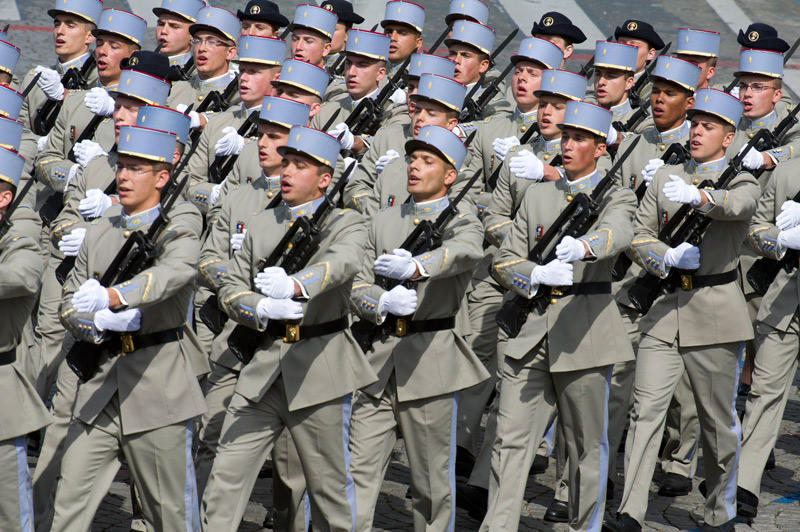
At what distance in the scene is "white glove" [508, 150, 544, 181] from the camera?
722 cm

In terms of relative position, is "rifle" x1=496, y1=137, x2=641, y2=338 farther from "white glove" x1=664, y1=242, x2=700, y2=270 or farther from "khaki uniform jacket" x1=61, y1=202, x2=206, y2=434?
"khaki uniform jacket" x1=61, y1=202, x2=206, y2=434

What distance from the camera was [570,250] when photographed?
6.30 meters

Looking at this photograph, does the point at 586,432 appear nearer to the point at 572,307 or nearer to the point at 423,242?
the point at 572,307

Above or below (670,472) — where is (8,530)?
below

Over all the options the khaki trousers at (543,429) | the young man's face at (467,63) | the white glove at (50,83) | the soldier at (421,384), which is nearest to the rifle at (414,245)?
the soldier at (421,384)

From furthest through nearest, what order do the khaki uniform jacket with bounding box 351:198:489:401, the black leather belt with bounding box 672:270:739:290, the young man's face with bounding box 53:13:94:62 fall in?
the young man's face with bounding box 53:13:94:62 → the black leather belt with bounding box 672:270:739:290 → the khaki uniform jacket with bounding box 351:198:489:401

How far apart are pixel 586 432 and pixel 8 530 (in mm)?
2842

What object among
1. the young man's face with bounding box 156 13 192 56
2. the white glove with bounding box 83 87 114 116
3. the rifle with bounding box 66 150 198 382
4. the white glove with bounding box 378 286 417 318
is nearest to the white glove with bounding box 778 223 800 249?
the white glove with bounding box 378 286 417 318

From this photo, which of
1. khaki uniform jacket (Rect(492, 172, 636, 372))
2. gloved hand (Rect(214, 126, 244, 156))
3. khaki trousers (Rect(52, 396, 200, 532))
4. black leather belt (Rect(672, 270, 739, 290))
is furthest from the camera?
gloved hand (Rect(214, 126, 244, 156))

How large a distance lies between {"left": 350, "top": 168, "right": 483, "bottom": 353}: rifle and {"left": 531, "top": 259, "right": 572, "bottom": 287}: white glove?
54 centimetres

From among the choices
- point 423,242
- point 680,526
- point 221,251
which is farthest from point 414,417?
point 680,526

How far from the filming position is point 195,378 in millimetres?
6066

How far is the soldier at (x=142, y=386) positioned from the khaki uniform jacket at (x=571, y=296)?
1.66 m

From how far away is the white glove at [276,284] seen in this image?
5.63m
